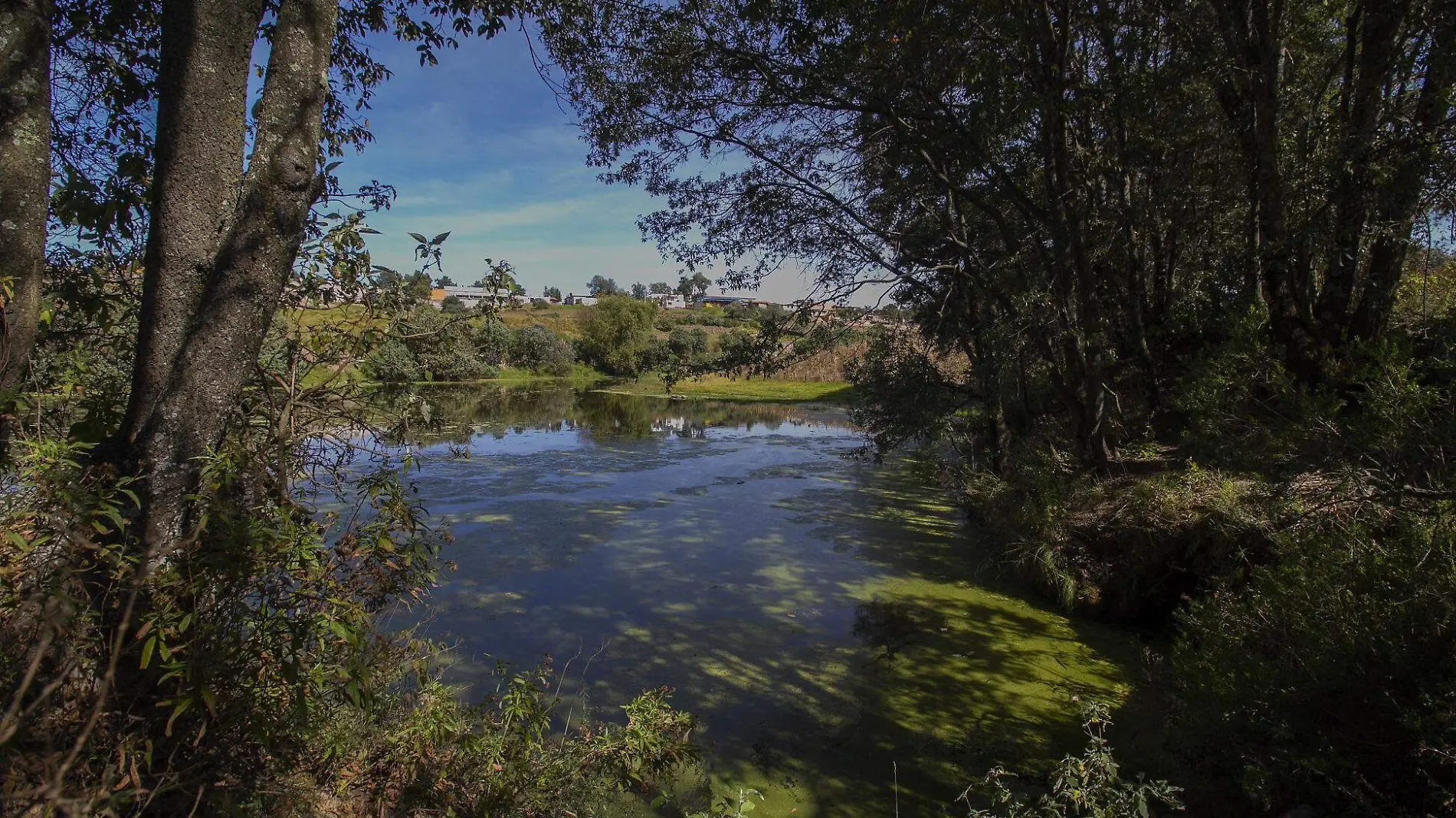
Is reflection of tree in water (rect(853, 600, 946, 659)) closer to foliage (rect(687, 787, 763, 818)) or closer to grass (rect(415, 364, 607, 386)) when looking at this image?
foliage (rect(687, 787, 763, 818))

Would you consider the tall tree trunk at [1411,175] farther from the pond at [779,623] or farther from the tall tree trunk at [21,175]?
the tall tree trunk at [21,175]

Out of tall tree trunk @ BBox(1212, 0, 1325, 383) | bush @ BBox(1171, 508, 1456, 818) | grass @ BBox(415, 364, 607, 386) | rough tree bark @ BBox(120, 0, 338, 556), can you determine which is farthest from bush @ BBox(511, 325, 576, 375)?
bush @ BBox(1171, 508, 1456, 818)

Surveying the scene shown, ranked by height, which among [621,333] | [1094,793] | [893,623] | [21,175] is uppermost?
[621,333]

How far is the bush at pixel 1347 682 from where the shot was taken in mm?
2373

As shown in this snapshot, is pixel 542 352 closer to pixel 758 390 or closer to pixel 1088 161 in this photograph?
pixel 758 390

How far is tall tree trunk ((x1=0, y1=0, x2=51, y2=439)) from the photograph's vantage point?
6.14ft

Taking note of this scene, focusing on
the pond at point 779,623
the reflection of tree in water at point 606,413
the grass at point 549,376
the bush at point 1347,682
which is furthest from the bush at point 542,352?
the bush at point 1347,682

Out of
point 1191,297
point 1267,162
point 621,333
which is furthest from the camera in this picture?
point 621,333

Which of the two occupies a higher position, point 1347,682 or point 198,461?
point 198,461

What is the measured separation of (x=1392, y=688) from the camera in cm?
256

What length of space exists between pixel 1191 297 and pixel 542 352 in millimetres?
28984

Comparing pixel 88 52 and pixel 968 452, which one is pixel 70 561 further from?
pixel 968 452

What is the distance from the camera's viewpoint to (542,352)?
33.2 m

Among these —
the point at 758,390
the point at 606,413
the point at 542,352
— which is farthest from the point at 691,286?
the point at 542,352
